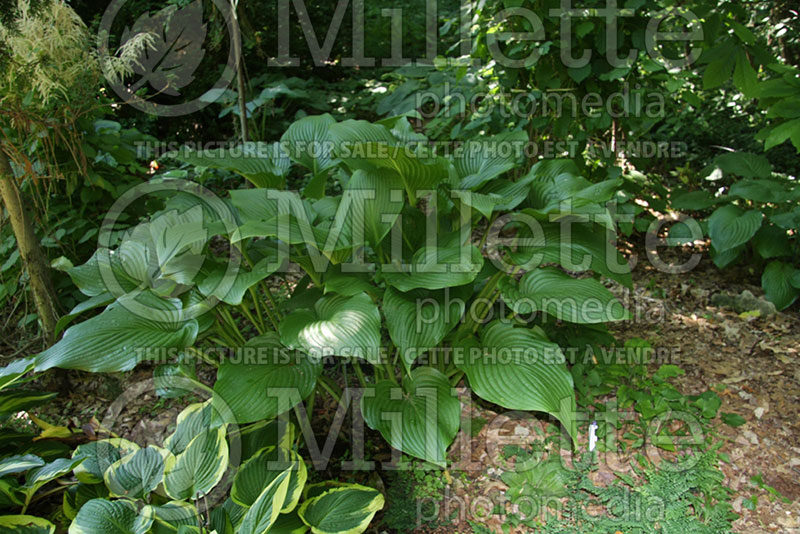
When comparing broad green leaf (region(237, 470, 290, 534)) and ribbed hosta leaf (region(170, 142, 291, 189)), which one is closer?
broad green leaf (region(237, 470, 290, 534))

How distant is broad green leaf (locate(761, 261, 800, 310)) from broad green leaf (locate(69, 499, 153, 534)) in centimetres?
228

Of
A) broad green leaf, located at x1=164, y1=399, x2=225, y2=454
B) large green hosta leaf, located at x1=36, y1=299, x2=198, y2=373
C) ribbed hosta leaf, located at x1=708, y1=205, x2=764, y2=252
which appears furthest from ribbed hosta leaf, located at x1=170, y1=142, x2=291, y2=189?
ribbed hosta leaf, located at x1=708, y1=205, x2=764, y2=252

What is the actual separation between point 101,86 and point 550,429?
216 cm

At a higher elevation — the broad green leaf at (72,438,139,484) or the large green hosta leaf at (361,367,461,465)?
the large green hosta leaf at (361,367,461,465)

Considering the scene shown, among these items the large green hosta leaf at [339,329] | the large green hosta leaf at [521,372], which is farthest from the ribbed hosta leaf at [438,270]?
the large green hosta leaf at [521,372]

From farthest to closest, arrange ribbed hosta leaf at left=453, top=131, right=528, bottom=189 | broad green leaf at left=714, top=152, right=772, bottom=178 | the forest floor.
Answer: broad green leaf at left=714, top=152, right=772, bottom=178
ribbed hosta leaf at left=453, top=131, right=528, bottom=189
the forest floor

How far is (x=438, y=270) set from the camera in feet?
4.64

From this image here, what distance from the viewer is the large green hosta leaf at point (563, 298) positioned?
1.38 m

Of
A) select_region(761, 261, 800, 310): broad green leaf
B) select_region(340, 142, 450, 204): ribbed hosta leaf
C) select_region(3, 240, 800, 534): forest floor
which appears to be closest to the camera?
select_region(340, 142, 450, 204): ribbed hosta leaf

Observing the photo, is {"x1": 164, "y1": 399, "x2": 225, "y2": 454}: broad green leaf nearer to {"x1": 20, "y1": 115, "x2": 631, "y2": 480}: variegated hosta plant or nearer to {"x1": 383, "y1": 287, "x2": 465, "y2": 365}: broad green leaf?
{"x1": 20, "y1": 115, "x2": 631, "y2": 480}: variegated hosta plant

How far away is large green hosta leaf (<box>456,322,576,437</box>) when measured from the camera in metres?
1.33

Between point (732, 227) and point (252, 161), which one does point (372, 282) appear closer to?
point (252, 161)

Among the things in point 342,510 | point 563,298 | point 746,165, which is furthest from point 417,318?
point 746,165

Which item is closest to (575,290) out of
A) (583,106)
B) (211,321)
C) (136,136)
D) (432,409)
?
(432,409)
